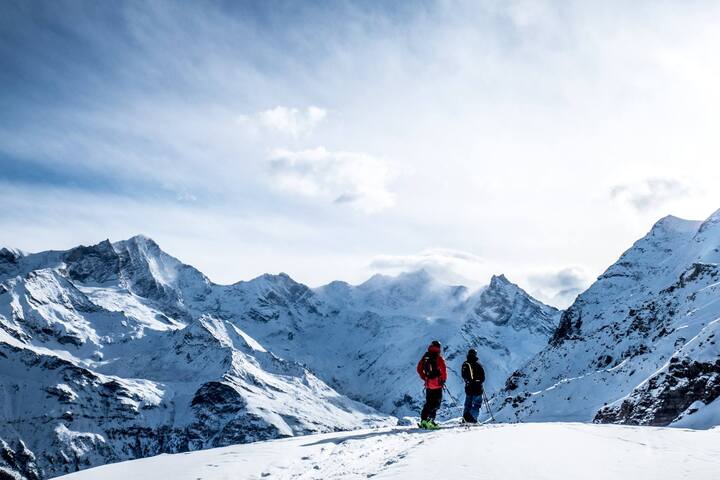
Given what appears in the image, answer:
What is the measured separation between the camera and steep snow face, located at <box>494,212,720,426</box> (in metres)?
66.9

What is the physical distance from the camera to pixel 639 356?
331 ft

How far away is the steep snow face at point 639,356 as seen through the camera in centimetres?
6694

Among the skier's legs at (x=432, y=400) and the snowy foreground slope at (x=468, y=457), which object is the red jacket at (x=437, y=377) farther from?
the snowy foreground slope at (x=468, y=457)

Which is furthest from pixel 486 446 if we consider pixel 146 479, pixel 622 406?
pixel 622 406

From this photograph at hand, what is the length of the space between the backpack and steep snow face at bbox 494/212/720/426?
26.2m

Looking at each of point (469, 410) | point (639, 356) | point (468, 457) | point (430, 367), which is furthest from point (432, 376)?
point (639, 356)

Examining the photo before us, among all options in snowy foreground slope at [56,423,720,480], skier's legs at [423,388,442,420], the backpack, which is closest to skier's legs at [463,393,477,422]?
skier's legs at [423,388,442,420]

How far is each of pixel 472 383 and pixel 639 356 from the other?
8894cm

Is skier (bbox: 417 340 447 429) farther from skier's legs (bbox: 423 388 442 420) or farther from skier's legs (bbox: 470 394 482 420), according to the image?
skier's legs (bbox: 470 394 482 420)

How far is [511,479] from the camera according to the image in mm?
11711

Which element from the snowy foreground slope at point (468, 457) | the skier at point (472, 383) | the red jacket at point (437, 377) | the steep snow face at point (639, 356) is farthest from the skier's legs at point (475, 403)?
the steep snow face at point (639, 356)

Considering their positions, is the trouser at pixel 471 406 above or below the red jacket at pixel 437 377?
below

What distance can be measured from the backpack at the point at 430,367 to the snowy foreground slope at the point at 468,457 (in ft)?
11.2

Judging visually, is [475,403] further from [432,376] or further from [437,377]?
[432,376]
